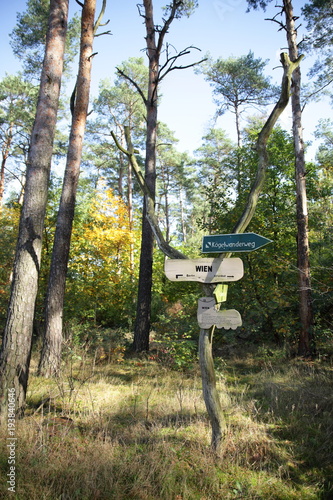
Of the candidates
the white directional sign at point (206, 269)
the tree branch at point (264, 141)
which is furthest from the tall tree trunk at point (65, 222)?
the tree branch at point (264, 141)

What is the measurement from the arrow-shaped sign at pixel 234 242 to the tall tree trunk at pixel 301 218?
4705 mm

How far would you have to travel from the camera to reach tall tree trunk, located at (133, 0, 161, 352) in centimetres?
857

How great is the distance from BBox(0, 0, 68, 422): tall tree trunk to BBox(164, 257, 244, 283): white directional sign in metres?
2.32

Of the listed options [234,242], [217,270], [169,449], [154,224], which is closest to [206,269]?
[217,270]

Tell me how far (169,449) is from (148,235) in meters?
6.29

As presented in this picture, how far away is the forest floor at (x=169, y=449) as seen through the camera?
262cm

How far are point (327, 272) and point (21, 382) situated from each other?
790cm

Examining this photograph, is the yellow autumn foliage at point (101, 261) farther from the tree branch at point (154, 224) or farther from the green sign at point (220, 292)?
the green sign at point (220, 292)

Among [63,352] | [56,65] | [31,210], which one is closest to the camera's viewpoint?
[31,210]

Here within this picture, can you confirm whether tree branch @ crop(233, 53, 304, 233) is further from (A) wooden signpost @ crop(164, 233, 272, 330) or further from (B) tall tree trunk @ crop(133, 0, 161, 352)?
(B) tall tree trunk @ crop(133, 0, 161, 352)

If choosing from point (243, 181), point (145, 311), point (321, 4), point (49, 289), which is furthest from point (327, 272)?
point (321, 4)

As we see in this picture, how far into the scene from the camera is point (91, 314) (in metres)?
10.3

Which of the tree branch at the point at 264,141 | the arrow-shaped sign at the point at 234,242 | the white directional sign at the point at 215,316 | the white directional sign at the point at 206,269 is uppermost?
the tree branch at the point at 264,141

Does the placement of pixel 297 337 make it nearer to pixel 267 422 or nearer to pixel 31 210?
pixel 267 422
